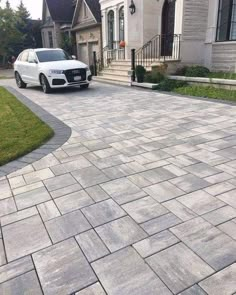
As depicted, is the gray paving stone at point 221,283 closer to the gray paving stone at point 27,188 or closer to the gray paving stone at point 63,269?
the gray paving stone at point 63,269

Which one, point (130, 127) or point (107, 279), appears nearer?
point (107, 279)

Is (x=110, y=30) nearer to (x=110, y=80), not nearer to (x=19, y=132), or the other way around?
(x=110, y=80)

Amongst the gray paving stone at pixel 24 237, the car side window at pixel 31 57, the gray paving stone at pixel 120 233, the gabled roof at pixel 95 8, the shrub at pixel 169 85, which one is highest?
the gabled roof at pixel 95 8

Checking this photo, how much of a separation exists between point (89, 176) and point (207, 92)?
645 centimetres

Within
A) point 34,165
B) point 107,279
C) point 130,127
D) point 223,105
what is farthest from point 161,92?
point 107,279

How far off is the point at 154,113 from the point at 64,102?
319 cm

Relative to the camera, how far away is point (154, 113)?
6488 mm

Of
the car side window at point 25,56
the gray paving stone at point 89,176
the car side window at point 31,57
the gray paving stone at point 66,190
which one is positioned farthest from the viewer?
the car side window at point 25,56

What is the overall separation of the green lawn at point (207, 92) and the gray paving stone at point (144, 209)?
5837 millimetres

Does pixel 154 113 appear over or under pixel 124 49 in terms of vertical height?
under

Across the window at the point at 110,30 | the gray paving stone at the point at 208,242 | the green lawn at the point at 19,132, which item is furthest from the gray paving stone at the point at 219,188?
the window at the point at 110,30

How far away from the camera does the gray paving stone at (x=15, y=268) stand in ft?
6.40

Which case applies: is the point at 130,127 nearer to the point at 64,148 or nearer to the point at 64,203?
the point at 64,148

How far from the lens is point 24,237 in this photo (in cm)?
235
